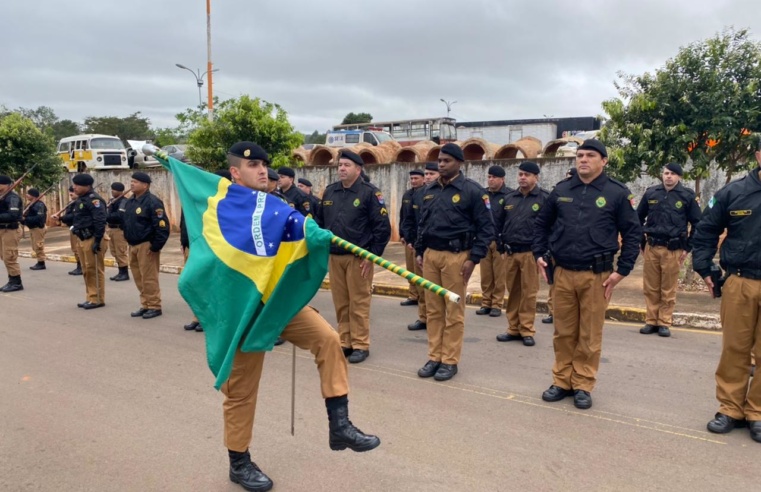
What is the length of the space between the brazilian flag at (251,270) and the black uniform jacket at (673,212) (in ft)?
16.9

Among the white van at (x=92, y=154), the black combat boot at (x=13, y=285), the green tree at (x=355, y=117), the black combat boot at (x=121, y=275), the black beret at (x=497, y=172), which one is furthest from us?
the green tree at (x=355, y=117)

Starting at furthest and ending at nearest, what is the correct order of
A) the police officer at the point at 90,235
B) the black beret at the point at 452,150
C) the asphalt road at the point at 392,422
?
1. the police officer at the point at 90,235
2. the black beret at the point at 452,150
3. the asphalt road at the point at 392,422

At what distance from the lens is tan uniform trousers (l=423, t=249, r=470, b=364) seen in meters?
5.31

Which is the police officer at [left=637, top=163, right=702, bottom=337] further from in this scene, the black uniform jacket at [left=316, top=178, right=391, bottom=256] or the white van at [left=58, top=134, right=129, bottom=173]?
the white van at [left=58, top=134, right=129, bottom=173]

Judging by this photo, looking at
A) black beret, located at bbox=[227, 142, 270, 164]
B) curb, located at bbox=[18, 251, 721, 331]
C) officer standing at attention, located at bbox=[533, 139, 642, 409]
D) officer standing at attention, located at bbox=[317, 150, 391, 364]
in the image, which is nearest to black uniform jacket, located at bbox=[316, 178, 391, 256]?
officer standing at attention, located at bbox=[317, 150, 391, 364]

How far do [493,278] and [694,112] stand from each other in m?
3.52

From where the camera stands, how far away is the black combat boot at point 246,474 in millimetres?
3363

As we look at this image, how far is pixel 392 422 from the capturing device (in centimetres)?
432

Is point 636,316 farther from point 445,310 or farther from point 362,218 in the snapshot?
A: point 362,218

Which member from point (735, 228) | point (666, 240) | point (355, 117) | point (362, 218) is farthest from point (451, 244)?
Result: point (355, 117)

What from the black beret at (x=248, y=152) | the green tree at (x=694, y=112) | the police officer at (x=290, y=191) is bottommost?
the police officer at (x=290, y=191)

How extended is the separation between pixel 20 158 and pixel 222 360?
19226 mm

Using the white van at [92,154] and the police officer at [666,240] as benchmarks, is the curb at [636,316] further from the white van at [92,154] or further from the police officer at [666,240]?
the white van at [92,154]

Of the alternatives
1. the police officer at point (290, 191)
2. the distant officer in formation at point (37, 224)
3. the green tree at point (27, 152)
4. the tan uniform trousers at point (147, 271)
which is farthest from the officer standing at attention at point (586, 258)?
the green tree at point (27, 152)
